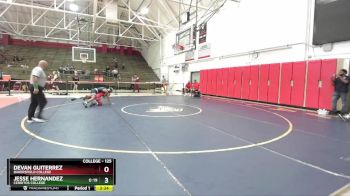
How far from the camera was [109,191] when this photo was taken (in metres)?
2.38

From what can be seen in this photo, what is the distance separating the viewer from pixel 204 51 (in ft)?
56.3

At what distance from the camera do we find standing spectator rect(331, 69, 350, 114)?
7.39 m

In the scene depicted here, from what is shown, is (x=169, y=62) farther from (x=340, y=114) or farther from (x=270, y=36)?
(x=340, y=114)

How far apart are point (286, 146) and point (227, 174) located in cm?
185

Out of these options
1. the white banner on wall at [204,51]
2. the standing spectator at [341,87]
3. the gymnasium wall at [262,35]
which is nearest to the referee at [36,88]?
the standing spectator at [341,87]

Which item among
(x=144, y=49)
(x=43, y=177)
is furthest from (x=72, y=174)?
(x=144, y=49)

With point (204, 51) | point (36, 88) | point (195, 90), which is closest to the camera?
point (36, 88)
